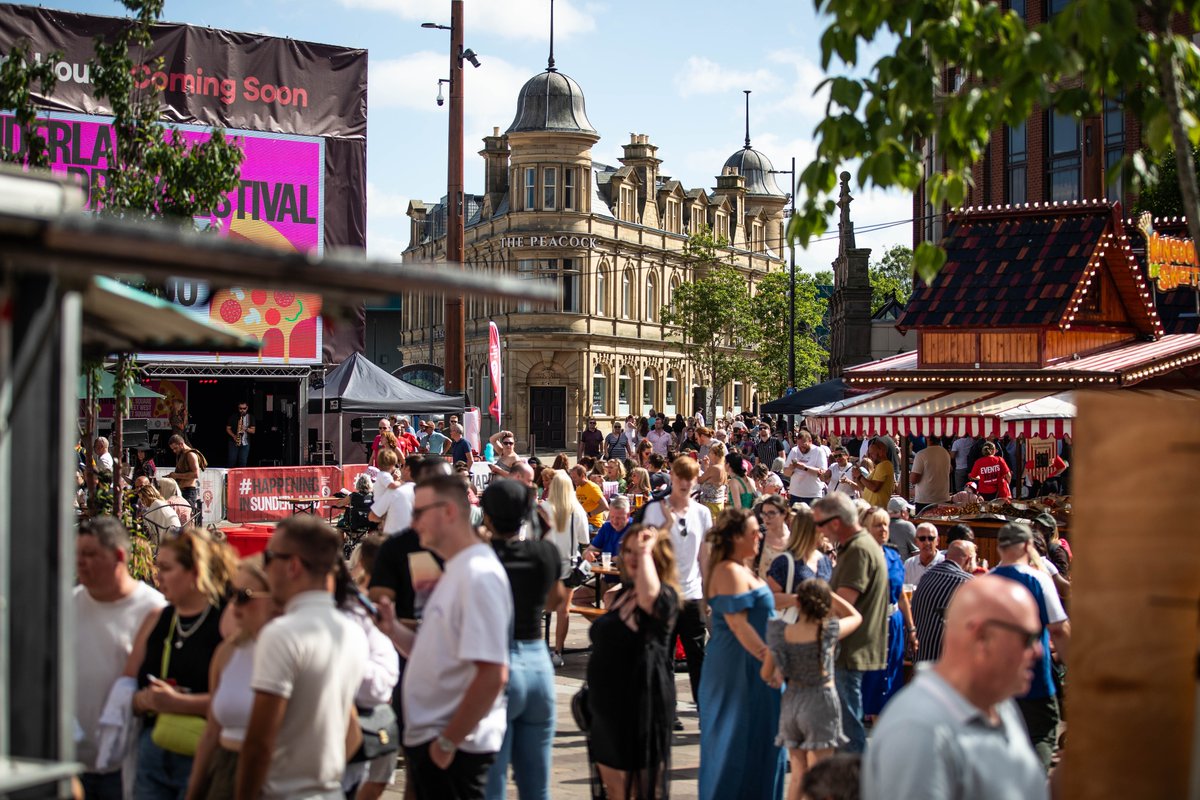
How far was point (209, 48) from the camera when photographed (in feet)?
75.2

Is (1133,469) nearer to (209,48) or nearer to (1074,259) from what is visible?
(1074,259)

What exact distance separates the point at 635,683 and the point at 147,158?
749 centimetres

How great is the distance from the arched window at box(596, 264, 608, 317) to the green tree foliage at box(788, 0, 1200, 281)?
5868cm

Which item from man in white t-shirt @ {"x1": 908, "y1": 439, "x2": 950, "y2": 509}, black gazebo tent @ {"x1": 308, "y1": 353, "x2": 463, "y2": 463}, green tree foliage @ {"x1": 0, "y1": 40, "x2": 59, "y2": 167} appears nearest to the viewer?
green tree foliage @ {"x1": 0, "y1": 40, "x2": 59, "y2": 167}

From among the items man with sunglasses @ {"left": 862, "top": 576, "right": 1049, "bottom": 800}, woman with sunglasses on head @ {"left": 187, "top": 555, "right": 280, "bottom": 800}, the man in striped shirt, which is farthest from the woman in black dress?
man with sunglasses @ {"left": 862, "top": 576, "right": 1049, "bottom": 800}

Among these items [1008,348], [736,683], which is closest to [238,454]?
[1008,348]

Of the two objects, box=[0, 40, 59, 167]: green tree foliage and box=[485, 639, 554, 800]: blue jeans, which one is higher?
box=[0, 40, 59, 167]: green tree foliage

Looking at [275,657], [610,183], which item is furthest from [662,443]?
[610,183]

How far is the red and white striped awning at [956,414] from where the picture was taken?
15.4 meters

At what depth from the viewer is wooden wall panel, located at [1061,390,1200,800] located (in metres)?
3.43

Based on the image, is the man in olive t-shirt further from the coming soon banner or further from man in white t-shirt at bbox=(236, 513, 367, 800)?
the coming soon banner

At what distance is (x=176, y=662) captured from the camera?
17.1ft

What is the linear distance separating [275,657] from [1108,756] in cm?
258

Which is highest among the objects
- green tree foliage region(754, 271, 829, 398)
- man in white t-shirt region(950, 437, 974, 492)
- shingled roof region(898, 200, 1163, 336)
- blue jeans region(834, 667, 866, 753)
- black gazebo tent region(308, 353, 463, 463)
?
green tree foliage region(754, 271, 829, 398)
